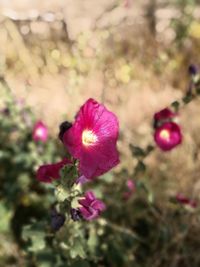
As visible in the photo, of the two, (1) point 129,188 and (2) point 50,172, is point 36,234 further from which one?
(1) point 129,188

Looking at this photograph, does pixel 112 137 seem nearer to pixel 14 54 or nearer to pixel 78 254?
pixel 78 254

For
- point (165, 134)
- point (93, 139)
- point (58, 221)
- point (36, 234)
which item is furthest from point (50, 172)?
point (165, 134)

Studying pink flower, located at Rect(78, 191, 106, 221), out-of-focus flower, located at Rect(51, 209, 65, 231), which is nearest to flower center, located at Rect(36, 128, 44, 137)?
out-of-focus flower, located at Rect(51, 209, 65, 231)

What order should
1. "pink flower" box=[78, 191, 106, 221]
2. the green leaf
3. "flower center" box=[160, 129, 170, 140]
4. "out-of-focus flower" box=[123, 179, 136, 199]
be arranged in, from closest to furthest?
"pink flower" box=[78, 191, 106, 221]
the green leaf
"flower center" box=[160, 129, 170, 140]
"out-of-focus flower" box=[123, 179, 136, 199]

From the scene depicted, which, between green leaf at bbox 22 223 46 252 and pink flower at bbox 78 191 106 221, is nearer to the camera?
pink flower at bbox 78 191 106 221

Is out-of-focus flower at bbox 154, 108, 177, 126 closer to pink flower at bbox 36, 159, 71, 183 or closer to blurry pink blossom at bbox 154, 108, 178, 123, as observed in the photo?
blurry pink blossom at bbox 154, 108, 178, 123

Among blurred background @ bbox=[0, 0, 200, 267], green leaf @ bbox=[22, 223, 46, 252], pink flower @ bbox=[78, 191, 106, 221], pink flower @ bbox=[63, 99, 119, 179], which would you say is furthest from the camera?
blurred background @ bbox=[0, 0, 200, 267]

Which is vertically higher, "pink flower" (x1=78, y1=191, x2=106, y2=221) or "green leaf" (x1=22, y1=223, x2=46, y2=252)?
"green leaf" (x1=22, y1=223, x2=46, y2=252)
